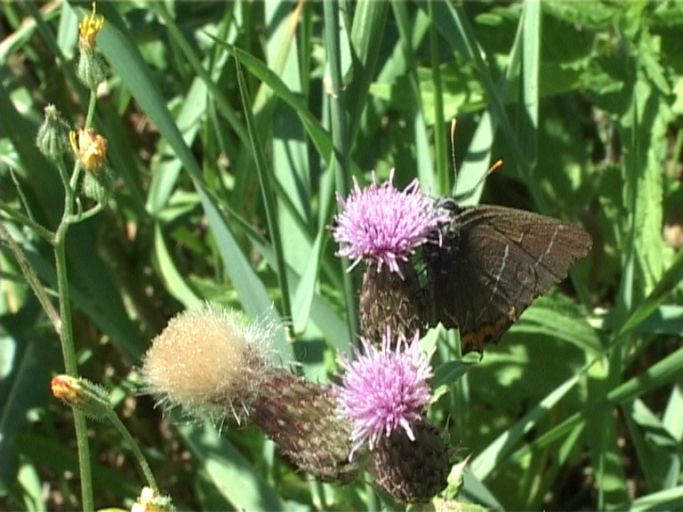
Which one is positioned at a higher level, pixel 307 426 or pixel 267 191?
pixel 267 191

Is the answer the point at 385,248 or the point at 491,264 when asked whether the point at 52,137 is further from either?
the point at 491,264

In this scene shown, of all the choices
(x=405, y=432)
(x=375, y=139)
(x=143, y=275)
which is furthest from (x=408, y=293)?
(x=143, y=275)

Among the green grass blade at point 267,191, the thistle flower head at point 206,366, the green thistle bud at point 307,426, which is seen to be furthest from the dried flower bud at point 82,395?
the green grass blade at point 267,191

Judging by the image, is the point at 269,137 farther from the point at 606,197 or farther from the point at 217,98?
the point at 606,197

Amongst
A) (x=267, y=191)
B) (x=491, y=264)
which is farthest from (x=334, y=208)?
(x=491, y=264)

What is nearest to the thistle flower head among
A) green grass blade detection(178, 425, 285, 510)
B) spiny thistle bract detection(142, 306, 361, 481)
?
spiny thistle bract detection(142, 306, 361, 481)

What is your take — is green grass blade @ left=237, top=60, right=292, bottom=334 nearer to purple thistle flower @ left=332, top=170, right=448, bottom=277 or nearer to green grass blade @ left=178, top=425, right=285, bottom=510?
purple thistle flower @ left=332, top=170, right=448, bottom=277

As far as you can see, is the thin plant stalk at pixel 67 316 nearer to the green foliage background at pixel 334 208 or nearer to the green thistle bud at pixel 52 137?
the green thistle bud at pixel 52 137
